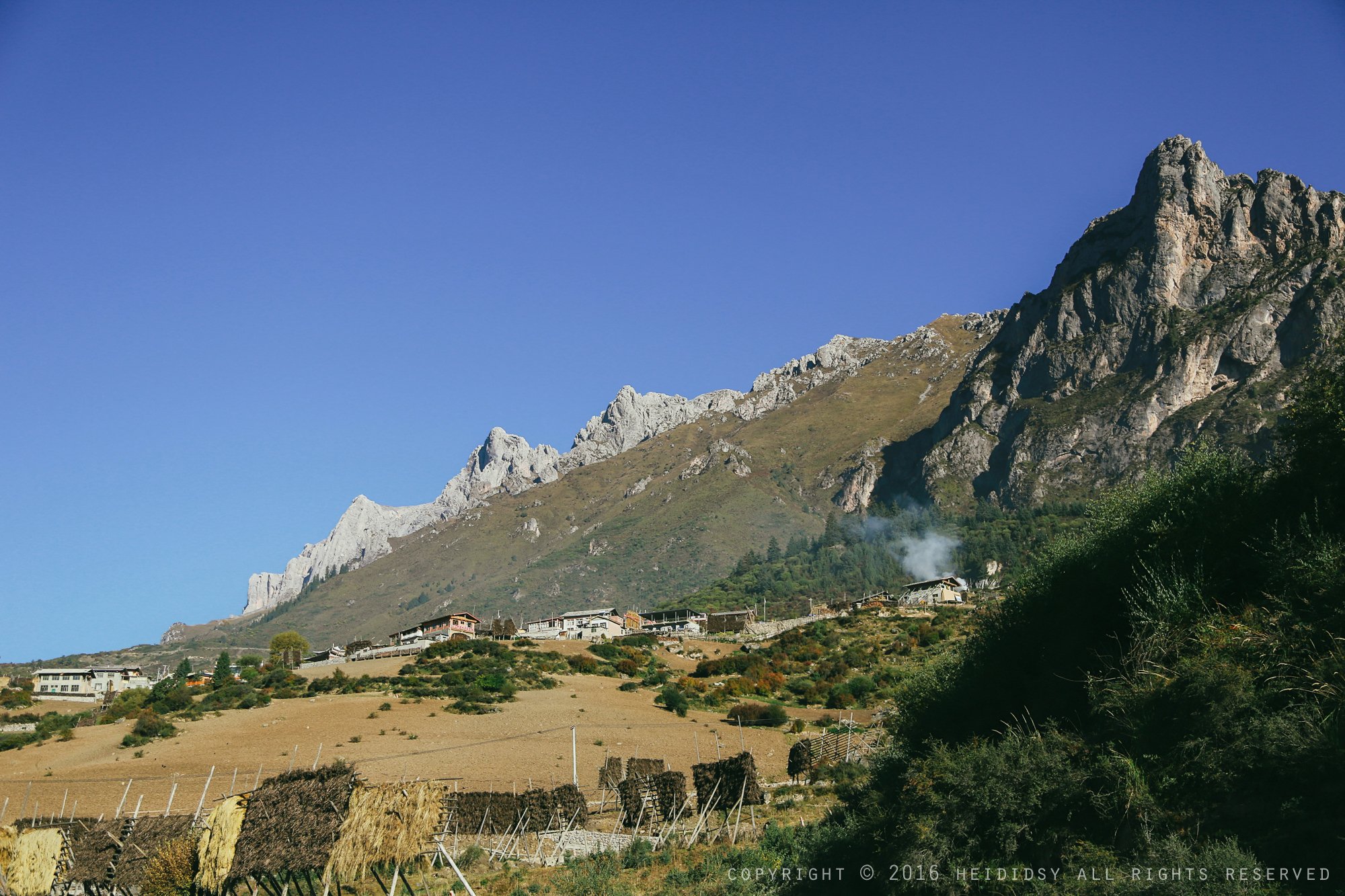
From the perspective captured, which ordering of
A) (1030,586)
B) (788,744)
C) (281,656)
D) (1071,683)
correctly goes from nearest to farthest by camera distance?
(1071,683)
(1030,586)
(788,744)
(281,656)

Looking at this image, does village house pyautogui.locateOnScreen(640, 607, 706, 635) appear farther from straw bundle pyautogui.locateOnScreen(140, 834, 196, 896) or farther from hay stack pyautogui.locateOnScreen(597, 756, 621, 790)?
straw bundle pyautogui.locateOnScreen(140, 834, 196, 896)

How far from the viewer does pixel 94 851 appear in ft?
67.4

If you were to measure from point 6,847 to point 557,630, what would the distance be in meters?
88.2

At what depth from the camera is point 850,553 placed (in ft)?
573

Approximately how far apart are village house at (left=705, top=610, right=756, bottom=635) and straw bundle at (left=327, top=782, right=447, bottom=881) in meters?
95.4

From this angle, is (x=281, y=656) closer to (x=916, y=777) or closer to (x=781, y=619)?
(x=781, y=619)

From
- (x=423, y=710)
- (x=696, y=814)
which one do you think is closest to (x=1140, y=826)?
(x=696, y=814)

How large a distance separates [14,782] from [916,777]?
37337 mm

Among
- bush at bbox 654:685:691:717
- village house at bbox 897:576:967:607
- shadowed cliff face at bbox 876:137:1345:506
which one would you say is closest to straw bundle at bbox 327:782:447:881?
bush at bbox 654:685:691:717

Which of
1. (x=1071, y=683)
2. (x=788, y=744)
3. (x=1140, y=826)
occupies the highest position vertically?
(x=1071, y=683)

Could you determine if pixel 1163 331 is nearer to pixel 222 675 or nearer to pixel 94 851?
pixel 222 675

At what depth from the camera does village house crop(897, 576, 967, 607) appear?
102 meters

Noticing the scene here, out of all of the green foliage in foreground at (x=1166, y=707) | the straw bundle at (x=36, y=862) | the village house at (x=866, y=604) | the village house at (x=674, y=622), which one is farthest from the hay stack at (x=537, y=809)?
the village house at (x=674, y=622)

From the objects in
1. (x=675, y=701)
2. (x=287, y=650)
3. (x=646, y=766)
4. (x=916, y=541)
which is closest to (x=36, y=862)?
(x=646, y=766)
